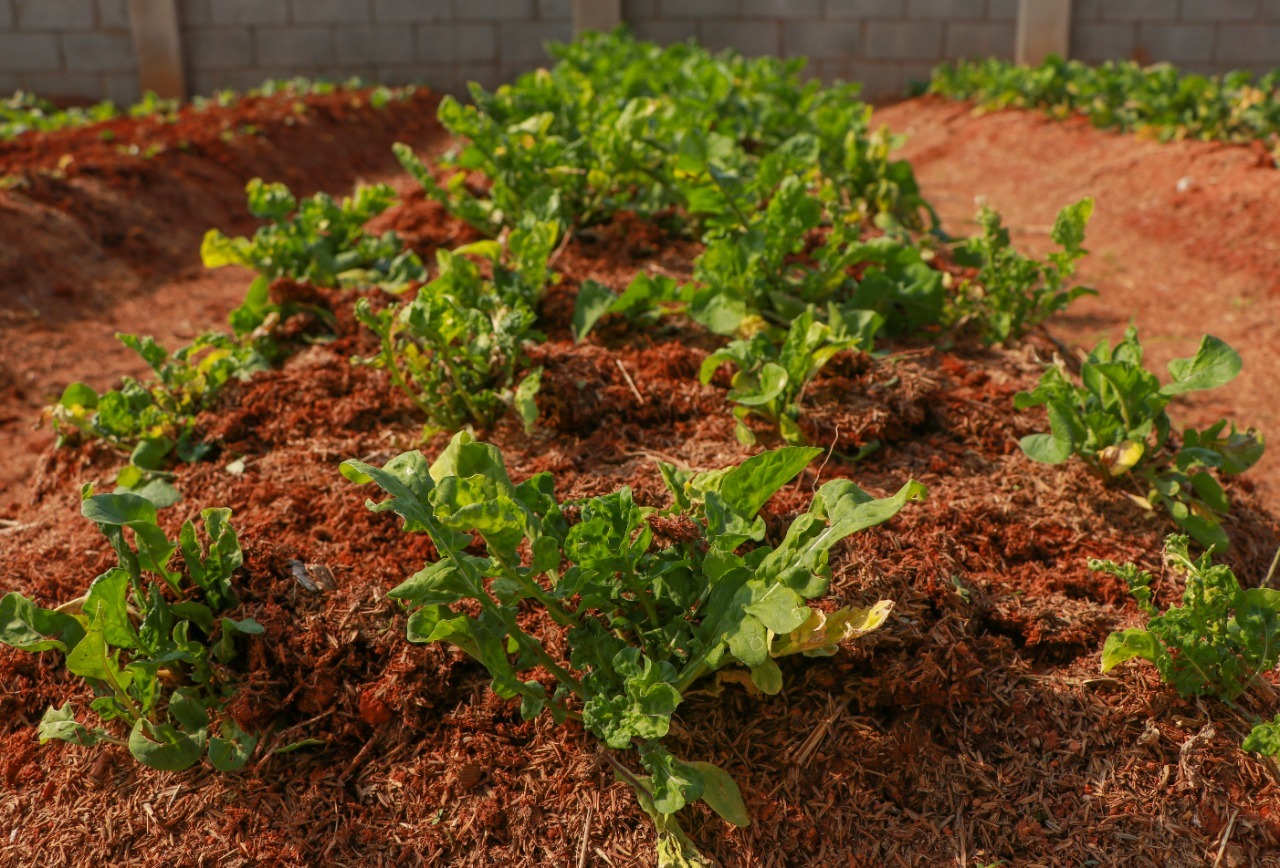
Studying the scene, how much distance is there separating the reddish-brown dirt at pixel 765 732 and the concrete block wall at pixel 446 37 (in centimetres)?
1109

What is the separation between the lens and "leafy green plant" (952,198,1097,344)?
3324mm

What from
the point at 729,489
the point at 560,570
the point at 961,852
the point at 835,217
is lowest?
the point at 961,852

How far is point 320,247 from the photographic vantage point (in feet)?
13.5

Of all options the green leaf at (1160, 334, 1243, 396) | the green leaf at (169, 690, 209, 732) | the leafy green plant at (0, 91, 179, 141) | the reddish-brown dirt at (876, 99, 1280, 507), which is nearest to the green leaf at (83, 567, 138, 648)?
the green leaf at (169, 690, 209, 732)

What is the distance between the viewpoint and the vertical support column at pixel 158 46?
40.5ft

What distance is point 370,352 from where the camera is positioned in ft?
Result: 11.2

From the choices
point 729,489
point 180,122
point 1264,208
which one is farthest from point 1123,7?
point 729,489

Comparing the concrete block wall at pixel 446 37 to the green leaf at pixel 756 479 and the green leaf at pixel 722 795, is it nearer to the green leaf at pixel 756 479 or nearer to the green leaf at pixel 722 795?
the green leaf at pixel 756 479

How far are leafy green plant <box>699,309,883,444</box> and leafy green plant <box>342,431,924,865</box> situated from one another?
599mm

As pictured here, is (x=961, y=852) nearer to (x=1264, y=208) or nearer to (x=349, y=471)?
(x=349, y=471)

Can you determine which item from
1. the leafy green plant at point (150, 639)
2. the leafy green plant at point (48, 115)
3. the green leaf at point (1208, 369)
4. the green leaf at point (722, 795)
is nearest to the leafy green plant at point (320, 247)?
the leafy green plant at point (150, 639)

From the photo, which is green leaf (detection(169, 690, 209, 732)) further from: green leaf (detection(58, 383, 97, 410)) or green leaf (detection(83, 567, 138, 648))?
green leaf (detection(58, 383, 97, 410))

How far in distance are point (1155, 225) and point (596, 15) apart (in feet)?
26.0

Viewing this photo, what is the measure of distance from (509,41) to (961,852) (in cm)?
1242
